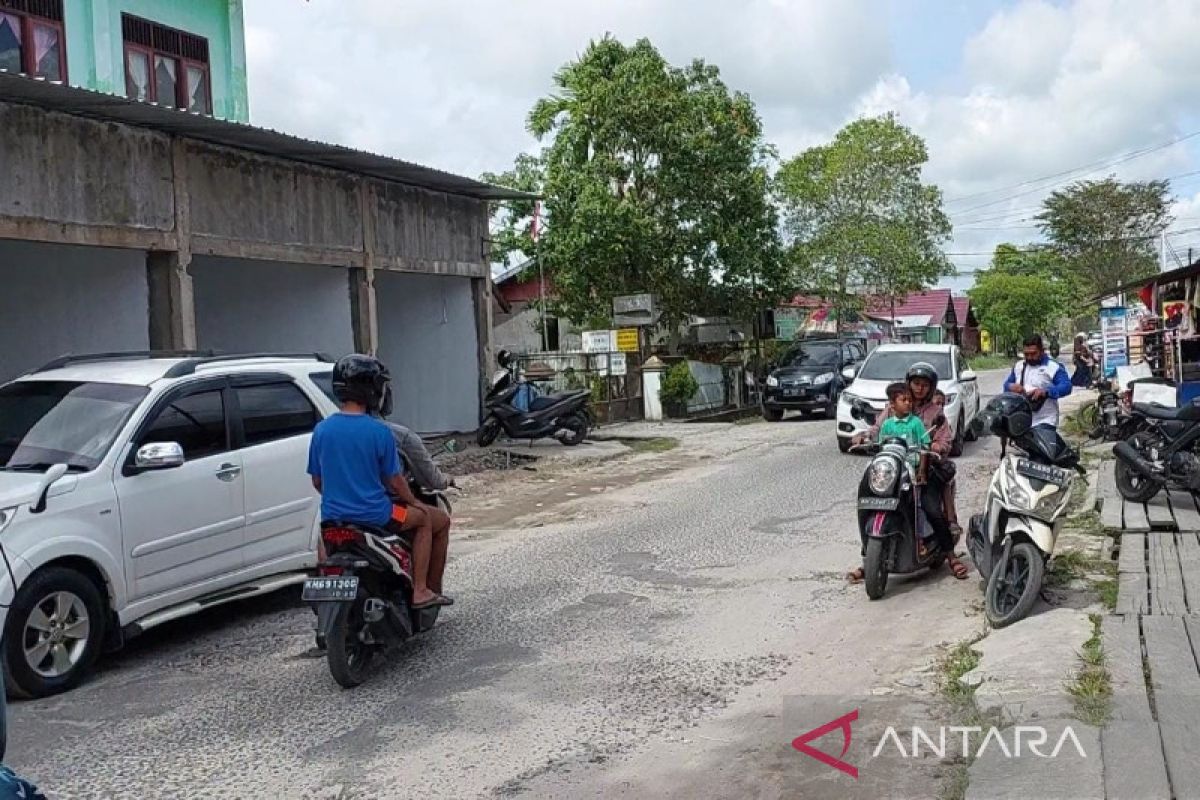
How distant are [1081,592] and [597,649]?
9.82 ft

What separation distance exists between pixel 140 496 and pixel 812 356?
65.7 ft

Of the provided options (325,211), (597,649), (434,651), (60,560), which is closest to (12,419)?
(60,560)

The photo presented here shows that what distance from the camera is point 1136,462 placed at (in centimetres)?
945

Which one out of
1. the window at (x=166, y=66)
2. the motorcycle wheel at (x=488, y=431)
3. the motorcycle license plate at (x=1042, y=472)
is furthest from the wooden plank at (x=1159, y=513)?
the window at (x=166, y=66)

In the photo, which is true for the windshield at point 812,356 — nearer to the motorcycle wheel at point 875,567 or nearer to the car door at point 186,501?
the motorcycle wheel at point 875,567

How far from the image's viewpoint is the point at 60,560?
593 cm

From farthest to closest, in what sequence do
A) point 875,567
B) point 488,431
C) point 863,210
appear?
point 863,210 → point 488,431 → point 875,567

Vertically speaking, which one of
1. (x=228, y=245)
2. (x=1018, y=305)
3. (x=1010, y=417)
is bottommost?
(x=1010, y=417)

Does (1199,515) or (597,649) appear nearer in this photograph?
(597,649)

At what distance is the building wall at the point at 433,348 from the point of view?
60.0 feet

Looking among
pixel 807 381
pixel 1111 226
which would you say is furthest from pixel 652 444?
pixel 1111 226

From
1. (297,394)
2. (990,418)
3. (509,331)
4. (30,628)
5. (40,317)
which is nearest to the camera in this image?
(30,628)

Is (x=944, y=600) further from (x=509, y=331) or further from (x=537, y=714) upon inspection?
(x=509, y=331)

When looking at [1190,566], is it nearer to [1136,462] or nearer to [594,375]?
[1136,462]
